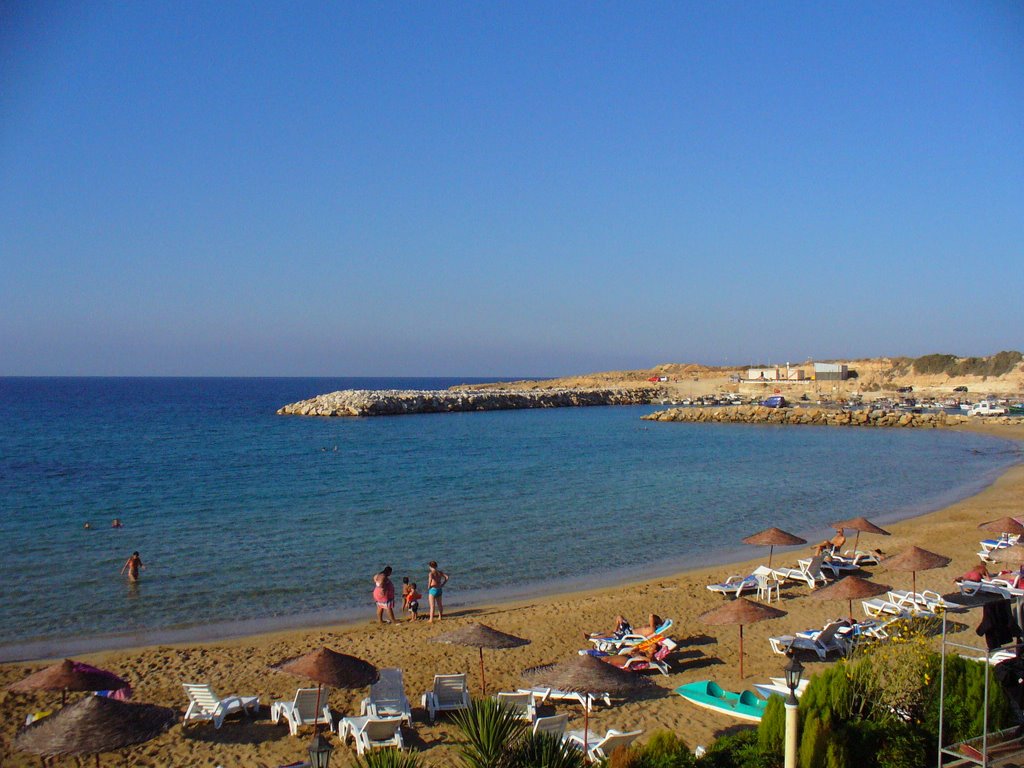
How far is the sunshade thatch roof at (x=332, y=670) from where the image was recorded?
925 centimetres

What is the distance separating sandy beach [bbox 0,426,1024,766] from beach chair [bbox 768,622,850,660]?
0.35 meters

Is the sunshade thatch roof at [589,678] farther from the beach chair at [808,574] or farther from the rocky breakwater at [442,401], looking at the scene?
the rocky breakwater at [442,401]

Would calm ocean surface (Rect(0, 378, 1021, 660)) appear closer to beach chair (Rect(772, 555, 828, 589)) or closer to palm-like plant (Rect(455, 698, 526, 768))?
beach chair (Rect(772, 555, 828, 589))

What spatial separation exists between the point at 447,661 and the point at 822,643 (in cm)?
610

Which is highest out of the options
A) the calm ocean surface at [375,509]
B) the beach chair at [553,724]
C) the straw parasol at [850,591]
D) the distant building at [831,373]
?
the distant building at [831,373]

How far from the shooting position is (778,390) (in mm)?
94250

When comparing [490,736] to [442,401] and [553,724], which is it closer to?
[553,724]

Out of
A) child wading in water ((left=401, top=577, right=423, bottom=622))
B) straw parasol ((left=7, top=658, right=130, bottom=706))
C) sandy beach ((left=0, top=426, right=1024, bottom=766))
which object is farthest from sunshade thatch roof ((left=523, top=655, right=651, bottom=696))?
child wading in water ((left=401, top=577, right=423, bottom=622))

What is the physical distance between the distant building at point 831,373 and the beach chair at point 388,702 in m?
110

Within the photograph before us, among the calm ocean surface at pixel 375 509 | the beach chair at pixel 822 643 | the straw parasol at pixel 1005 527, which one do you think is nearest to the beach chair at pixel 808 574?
the calm ocean surface at pixel 375 509

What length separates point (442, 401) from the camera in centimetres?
8494

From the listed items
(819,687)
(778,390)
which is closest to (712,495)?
(819,687)

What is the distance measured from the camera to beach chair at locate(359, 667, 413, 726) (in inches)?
398

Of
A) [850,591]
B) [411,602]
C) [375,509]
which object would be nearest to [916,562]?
[850,591]
